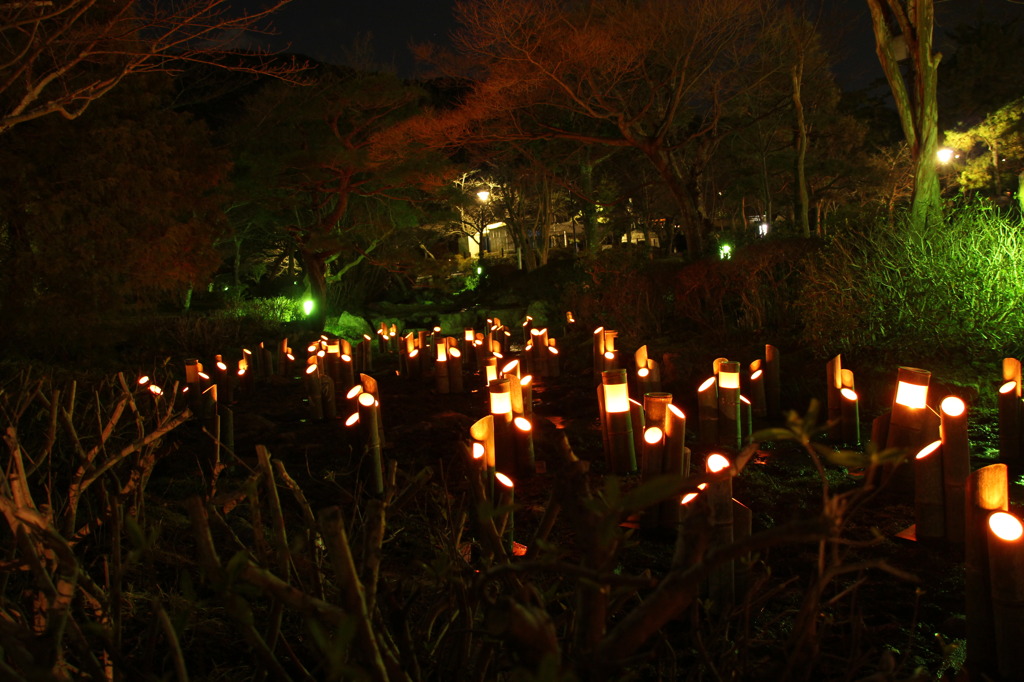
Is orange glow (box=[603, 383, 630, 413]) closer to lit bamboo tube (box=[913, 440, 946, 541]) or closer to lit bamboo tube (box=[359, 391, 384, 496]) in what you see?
lit bamboo tube (box=[359, 391, 384, 496])

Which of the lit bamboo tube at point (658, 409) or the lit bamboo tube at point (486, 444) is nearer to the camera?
the lit bamboo tube at point (486, 444)

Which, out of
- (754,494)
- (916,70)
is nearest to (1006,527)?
(754,494)

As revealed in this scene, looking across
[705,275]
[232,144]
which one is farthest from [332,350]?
[232,144]

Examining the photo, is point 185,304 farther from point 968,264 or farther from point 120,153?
point 968,264

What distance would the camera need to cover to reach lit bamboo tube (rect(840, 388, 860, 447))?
15.5ft

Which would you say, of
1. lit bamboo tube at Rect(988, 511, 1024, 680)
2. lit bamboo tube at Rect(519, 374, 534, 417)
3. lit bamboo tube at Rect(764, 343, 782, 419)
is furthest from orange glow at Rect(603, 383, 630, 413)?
lit bamboo tube at Rect(988, 511, 1024, 680)

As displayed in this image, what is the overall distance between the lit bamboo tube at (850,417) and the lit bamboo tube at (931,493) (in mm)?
1651

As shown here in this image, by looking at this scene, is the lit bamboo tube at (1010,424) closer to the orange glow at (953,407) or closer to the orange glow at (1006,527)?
the orange glow at (953,407)

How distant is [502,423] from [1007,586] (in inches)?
120

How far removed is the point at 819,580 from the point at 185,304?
57.5 ft

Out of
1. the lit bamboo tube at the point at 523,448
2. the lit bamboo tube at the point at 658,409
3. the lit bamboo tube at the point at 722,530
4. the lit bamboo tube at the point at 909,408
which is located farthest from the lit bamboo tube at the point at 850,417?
the lit bamboo tube at the point at 722,530

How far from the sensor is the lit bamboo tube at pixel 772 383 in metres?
5.80

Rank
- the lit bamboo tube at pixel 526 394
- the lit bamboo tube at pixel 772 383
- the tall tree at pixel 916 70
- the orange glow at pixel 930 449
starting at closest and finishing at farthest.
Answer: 1. the orange glow at pixel 930 449
2. the lit bamboo tube at pixel 526 394
3. the lit bamboo tube at pixel 772 383
4. the tall tree at pixel 916 70

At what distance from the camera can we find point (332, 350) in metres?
9.56
